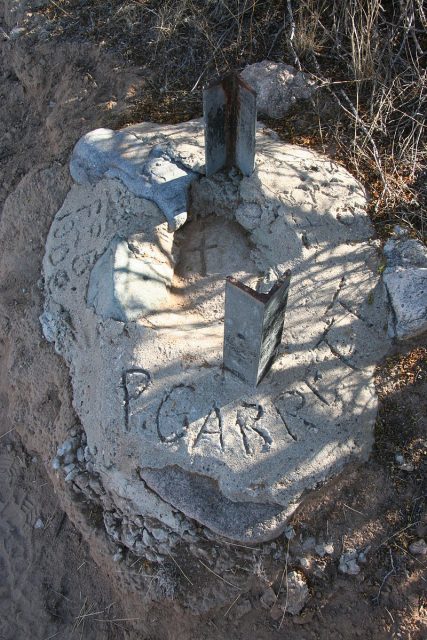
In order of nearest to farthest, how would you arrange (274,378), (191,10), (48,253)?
(274,378)
(48,253)
(191,10)

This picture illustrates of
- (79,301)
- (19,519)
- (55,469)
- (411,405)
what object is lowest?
(19,519)

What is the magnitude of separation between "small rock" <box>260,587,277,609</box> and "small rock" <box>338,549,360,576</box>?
347 millimetres

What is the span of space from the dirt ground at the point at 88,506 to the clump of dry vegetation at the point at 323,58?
30 centimetres

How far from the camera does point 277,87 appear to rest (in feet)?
12.9

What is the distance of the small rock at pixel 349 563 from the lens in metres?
2.61

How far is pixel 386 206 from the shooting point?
3.40 m

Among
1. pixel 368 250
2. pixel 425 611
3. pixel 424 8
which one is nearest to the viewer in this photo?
pixel 425 611

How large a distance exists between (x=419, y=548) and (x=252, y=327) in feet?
4.43

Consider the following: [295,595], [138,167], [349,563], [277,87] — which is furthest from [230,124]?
[295,595]

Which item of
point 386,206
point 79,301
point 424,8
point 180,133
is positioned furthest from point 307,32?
point 79,301

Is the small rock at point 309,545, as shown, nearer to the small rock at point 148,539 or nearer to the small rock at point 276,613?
the small rock at point 276,613

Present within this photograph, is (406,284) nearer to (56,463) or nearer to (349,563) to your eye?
(349,563)

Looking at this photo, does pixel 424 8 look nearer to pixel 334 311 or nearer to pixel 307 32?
pixel 307 32

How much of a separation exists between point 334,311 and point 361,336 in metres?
0.20
